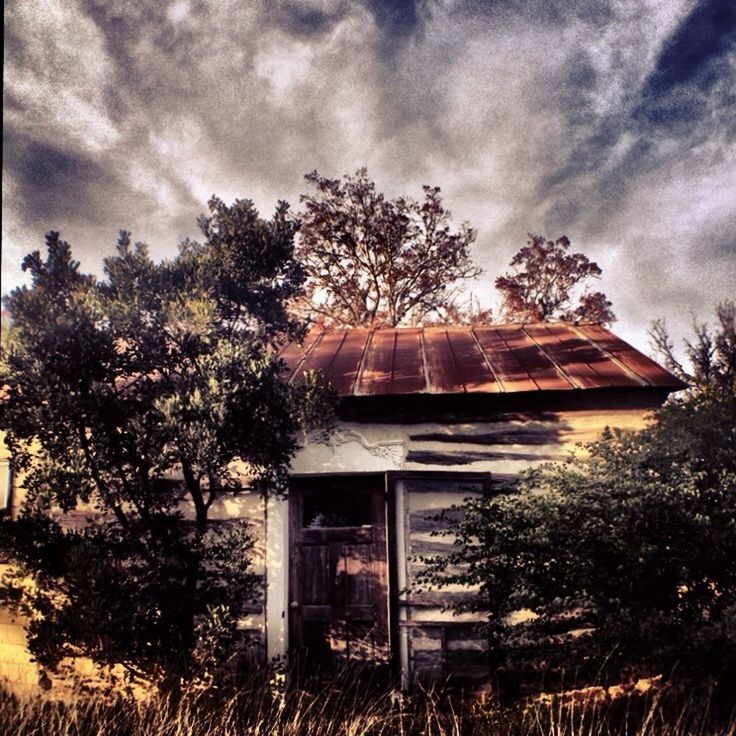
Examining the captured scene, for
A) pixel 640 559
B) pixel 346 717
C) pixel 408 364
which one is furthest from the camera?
pixel 408 364

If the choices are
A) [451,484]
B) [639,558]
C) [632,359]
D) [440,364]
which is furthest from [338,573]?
[632,359]

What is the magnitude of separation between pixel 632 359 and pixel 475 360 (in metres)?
1.80

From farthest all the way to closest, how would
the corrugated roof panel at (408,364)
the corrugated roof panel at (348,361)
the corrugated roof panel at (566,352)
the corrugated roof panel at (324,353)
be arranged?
1. the corrugated roof panel at (324,353)
2. the corrugated roof panel at (348,361)
3. the corrugated roof panel at (408,364)
4. the corrugated roof panel at (566,352)

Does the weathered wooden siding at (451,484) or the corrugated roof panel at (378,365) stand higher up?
the corrugated roof panel at (378,365)

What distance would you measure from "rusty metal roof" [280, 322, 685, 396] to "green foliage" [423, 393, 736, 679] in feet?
4.28

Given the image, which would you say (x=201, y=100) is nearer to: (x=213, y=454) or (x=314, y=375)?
(x=314, y=375)

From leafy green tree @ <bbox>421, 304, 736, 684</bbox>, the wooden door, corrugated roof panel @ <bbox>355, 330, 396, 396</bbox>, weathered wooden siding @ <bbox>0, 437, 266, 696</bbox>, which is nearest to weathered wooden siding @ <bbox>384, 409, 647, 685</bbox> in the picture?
the wooden door

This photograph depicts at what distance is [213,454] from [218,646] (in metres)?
1.44

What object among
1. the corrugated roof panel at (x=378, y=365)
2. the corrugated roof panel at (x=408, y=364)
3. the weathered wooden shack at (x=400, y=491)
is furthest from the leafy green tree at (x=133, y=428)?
the corrugated roof panel at (x=408, y=364)

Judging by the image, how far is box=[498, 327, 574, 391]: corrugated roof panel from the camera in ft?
17.1

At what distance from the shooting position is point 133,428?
3.51 m

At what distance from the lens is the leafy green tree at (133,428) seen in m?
3.41

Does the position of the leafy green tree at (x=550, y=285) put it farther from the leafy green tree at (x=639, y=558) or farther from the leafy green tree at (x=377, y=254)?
the leafy green tree at (x=639, y=558)

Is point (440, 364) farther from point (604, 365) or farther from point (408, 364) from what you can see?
point (604, 365)
